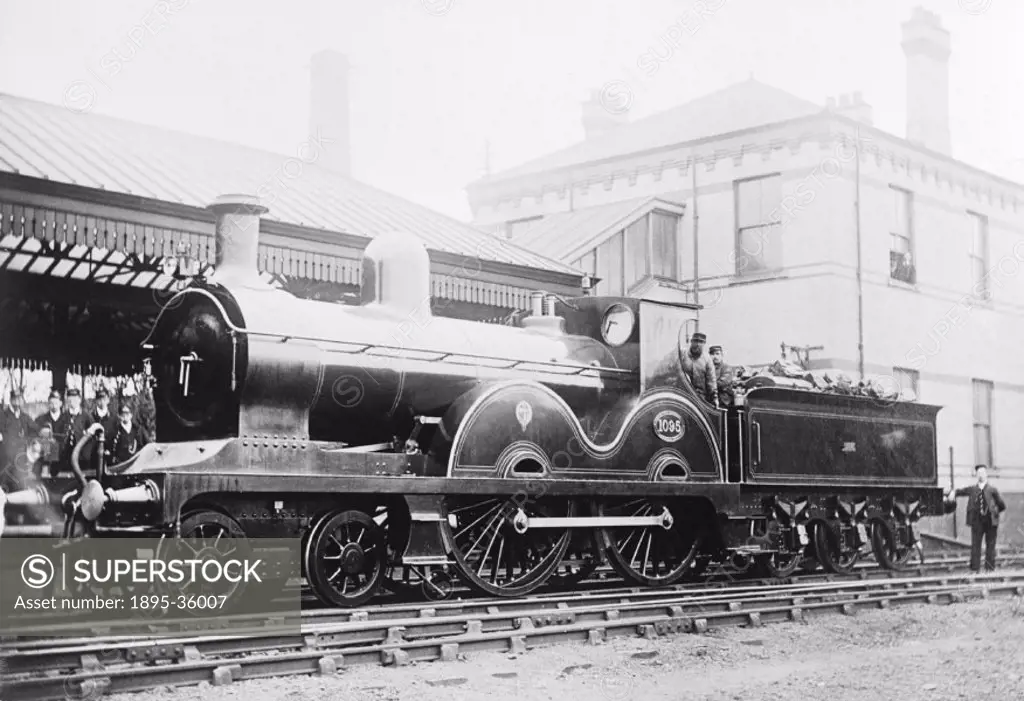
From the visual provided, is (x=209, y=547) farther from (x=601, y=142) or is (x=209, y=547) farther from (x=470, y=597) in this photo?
(x=601, y=142)

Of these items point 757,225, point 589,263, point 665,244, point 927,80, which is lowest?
point 589,263

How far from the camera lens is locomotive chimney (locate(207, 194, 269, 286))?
7.63 metres

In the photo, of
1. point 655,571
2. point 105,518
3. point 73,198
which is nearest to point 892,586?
point 655,571

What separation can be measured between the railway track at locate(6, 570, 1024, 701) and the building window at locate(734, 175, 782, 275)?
842cm

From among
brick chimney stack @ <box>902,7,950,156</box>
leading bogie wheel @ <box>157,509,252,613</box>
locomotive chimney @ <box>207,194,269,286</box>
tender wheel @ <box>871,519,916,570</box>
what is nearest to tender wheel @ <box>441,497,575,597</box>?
leading bogie wheel @ <box>157,509,252,613</box>

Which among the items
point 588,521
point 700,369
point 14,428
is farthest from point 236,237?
point 700,369

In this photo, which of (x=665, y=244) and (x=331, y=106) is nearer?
(x=331, y=106)

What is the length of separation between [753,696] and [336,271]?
20.8 ft

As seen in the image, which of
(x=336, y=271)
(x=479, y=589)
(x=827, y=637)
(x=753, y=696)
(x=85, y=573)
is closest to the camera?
(x=753, y=696)

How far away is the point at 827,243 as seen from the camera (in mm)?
16766

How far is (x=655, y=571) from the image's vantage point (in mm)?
9875

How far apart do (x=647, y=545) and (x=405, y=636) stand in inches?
139

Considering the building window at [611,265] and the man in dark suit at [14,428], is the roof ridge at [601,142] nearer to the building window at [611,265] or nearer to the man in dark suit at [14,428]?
the building window at [611,265]

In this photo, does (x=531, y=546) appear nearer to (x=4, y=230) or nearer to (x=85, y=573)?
(x=85, y=573)
